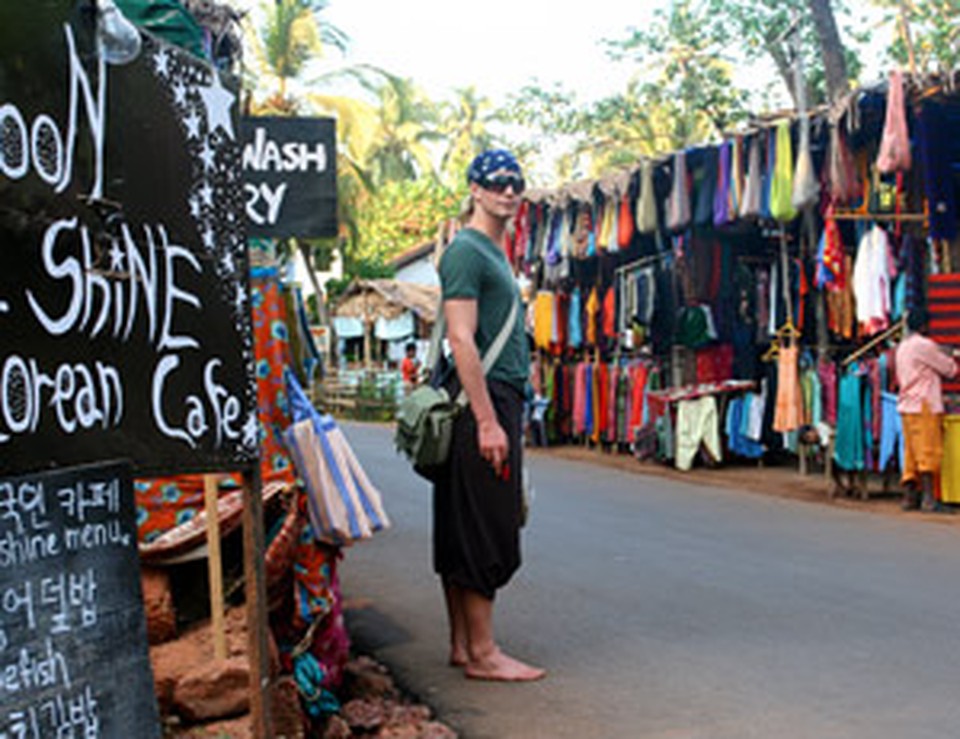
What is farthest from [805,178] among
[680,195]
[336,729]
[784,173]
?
[336,729]

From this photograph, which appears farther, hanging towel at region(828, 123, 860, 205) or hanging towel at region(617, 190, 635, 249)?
hanging towel at region(617, 190, 635, 249)

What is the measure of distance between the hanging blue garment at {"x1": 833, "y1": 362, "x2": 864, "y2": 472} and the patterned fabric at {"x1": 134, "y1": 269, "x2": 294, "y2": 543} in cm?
763

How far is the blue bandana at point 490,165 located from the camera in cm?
510

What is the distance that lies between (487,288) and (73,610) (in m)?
2.71

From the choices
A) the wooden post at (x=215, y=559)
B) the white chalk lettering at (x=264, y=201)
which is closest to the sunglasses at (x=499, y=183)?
the white chalk lettering at (x=264, y=201)

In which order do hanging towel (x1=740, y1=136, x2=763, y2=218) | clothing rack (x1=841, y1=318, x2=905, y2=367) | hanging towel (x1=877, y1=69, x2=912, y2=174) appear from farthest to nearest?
hanging towel (x1=740, y1=136, x2=763, y2=218), clothing rack (x1=841, y1=318, x2=905, y2=367), hanging towel (x1=877, y1=69, x2=912, y2=174)

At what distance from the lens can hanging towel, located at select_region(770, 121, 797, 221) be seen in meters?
12.1

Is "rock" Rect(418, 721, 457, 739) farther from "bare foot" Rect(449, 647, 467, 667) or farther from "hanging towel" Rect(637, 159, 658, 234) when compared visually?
"hanging towel" Rect(637, 159, 658, 234)

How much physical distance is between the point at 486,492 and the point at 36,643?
2650 mm

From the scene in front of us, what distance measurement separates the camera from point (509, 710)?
186 inches

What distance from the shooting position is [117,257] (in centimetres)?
293

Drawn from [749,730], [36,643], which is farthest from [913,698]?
[36,643]

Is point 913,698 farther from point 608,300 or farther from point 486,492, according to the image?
point 608,300

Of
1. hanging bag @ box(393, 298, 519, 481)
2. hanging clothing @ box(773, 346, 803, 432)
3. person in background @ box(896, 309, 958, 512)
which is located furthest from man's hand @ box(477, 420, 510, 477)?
hanging clothing @ box(773, 346, 803, 432)
